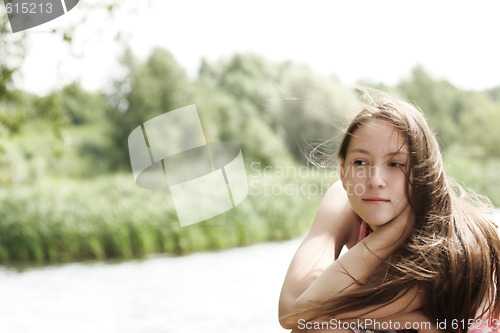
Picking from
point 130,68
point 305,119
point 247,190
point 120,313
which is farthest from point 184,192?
point 130,68

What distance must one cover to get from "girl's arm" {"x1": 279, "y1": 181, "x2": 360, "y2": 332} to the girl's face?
0.46 feet

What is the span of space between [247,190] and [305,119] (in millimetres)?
5543

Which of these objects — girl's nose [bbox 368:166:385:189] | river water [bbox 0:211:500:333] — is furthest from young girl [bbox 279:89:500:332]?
river water [bbox 0:211:500:333]

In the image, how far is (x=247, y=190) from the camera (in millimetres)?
8031

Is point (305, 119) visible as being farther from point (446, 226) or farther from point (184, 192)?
point (446, 226)

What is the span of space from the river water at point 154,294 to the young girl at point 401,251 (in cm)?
410

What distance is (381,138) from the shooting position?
96 centimetres
